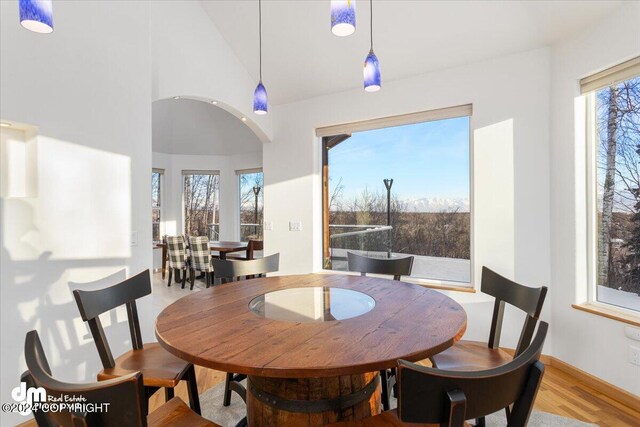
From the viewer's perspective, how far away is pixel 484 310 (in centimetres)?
296

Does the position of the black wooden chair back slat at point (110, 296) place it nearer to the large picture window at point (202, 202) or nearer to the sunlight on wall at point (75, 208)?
the sunlight on wall at point (75, 208)

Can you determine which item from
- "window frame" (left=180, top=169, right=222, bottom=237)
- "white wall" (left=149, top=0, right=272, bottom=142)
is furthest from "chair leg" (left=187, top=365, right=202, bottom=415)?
"window frame" (left=180, top=169, right=222, bottom=237)

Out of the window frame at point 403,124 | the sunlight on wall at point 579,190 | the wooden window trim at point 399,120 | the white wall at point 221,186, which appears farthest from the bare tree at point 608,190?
the white wall at point 221,186

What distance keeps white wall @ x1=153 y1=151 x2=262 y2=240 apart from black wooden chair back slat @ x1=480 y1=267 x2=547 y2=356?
620cm

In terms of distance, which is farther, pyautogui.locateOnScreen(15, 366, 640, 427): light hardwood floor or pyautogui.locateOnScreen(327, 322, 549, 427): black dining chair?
pyautogui.locateOnScreen(15, 366, 640, 427): light hardwood floor

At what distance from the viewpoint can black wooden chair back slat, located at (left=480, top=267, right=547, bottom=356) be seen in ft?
5.00

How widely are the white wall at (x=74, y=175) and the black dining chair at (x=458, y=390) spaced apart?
2.20 metres

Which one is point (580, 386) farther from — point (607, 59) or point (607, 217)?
point (607, 59)

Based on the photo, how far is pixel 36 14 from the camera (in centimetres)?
119

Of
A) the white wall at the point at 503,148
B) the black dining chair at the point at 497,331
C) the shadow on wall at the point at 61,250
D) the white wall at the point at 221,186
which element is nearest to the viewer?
the black dining chair at the point at 497,331

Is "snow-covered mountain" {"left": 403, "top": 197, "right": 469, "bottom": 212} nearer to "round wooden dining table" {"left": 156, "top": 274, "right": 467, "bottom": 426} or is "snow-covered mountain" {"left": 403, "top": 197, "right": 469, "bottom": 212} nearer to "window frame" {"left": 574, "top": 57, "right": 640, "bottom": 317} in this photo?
"window frame" {"left": 574, "top": 57, "right": 640, "bottom": 317}

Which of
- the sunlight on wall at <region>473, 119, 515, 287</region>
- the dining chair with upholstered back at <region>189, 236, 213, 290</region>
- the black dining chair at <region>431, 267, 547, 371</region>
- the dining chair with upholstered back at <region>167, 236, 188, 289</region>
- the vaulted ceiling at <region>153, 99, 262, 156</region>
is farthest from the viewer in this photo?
the vaulted ceiling at <region>153, 99, 262, 156</region>

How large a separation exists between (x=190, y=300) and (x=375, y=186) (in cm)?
262

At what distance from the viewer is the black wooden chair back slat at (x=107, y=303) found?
1.46 metres
